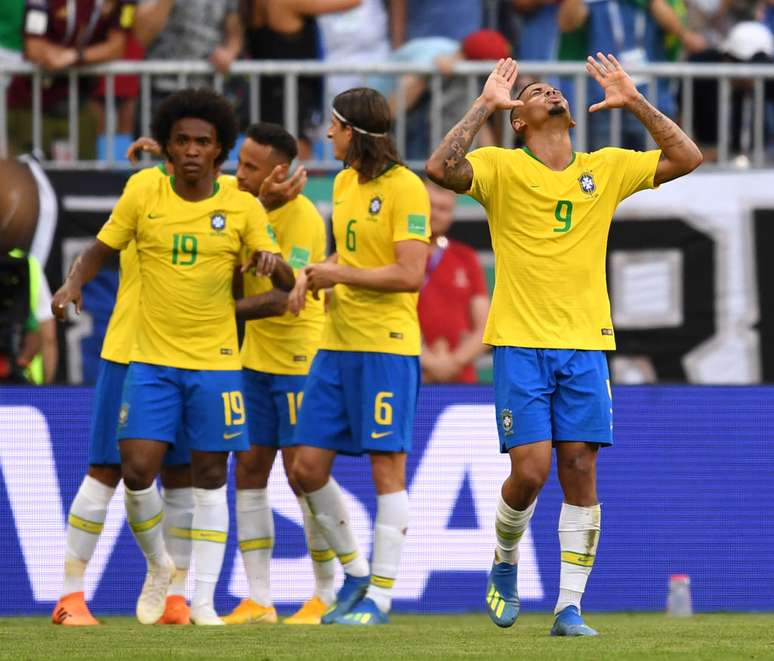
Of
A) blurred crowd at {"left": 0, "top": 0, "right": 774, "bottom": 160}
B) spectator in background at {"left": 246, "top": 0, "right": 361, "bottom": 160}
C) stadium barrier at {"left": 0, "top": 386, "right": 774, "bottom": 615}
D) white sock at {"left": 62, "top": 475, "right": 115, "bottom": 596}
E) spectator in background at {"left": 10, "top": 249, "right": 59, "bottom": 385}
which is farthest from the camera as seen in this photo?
spectator in background at {"left": 246, "top": 0, "right": 361, "bottom": 160}

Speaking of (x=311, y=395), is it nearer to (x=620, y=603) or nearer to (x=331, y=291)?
(x=331, y=291)

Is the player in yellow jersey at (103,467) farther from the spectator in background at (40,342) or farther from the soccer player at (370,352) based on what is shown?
the spectator in background at (40,342)

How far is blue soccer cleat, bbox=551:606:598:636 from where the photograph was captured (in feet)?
26.5

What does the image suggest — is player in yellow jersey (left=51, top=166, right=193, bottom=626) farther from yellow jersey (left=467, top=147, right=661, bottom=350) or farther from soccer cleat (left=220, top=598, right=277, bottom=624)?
yellow jersey (left=467, top=147, right=661, bottom=350)

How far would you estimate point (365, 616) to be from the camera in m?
9.41

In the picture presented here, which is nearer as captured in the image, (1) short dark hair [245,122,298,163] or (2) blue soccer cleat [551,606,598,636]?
(2) blue soccer cleat [551,606,598,636]

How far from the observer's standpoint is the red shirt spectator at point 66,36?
1302cm

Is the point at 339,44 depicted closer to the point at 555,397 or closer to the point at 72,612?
the point at 72,612

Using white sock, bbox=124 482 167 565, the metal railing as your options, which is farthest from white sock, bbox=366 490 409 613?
the metal railing

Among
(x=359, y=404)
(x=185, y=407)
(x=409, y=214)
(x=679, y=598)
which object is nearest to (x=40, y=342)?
(x=185, y=407)

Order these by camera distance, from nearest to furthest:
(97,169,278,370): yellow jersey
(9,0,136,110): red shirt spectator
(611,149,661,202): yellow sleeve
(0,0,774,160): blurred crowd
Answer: (611,149,661,202): yellow sleeve < (97,169,278,370): yellow jersey < (9,0,136,110): red shirt spectator < (0,0,774,160): blurred crowd

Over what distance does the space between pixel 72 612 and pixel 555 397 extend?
3.13 metres

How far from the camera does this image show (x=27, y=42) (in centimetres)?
1306

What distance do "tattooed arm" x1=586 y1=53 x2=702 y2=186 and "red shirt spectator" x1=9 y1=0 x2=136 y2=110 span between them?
19.3 ft
